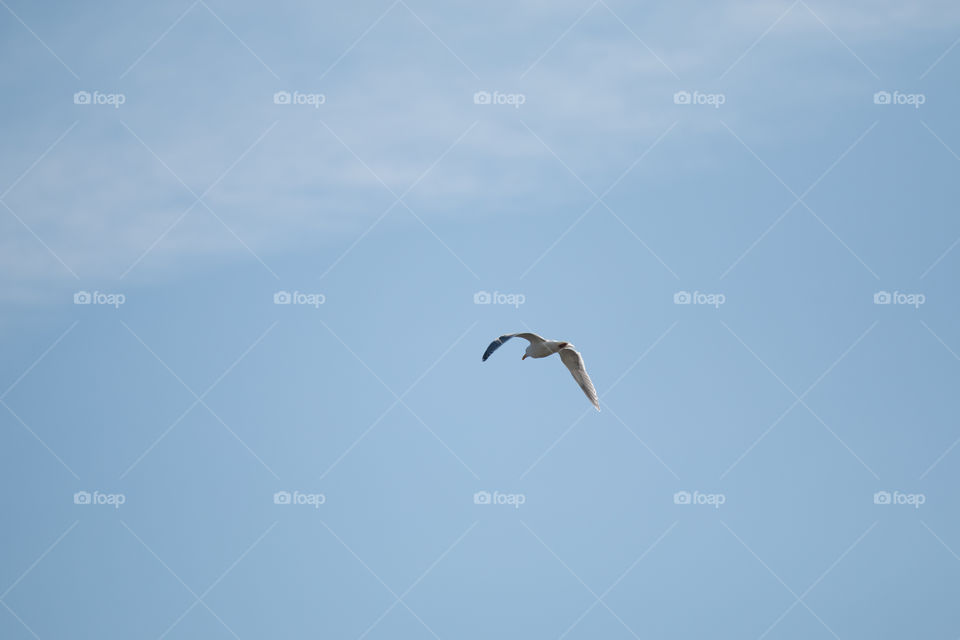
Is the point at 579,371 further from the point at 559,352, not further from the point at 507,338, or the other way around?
the point at 507,338

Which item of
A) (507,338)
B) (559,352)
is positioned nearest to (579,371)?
(559,352)

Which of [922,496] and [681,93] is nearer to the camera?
[681,93]

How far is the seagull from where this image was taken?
138 feet

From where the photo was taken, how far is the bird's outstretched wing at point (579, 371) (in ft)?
144

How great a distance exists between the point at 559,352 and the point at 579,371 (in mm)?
1097

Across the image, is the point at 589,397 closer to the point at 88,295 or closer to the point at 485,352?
the point at 485,352

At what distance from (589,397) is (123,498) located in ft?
69.4

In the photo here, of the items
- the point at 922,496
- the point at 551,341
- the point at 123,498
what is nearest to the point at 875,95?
the point at 922,496

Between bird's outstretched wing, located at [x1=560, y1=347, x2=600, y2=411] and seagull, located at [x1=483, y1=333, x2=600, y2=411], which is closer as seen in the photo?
seagull, located at [x1=483, y1=333, x2=600, y2=411]

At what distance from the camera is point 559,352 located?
44031 mm

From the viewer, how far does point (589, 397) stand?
4403 cm

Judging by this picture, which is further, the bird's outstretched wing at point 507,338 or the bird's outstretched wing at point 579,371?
the bird's outstretched wing at point 579,371

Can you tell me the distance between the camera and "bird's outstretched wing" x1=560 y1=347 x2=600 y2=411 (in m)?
43.9

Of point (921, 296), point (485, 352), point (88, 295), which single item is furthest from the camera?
point (921, 296)
